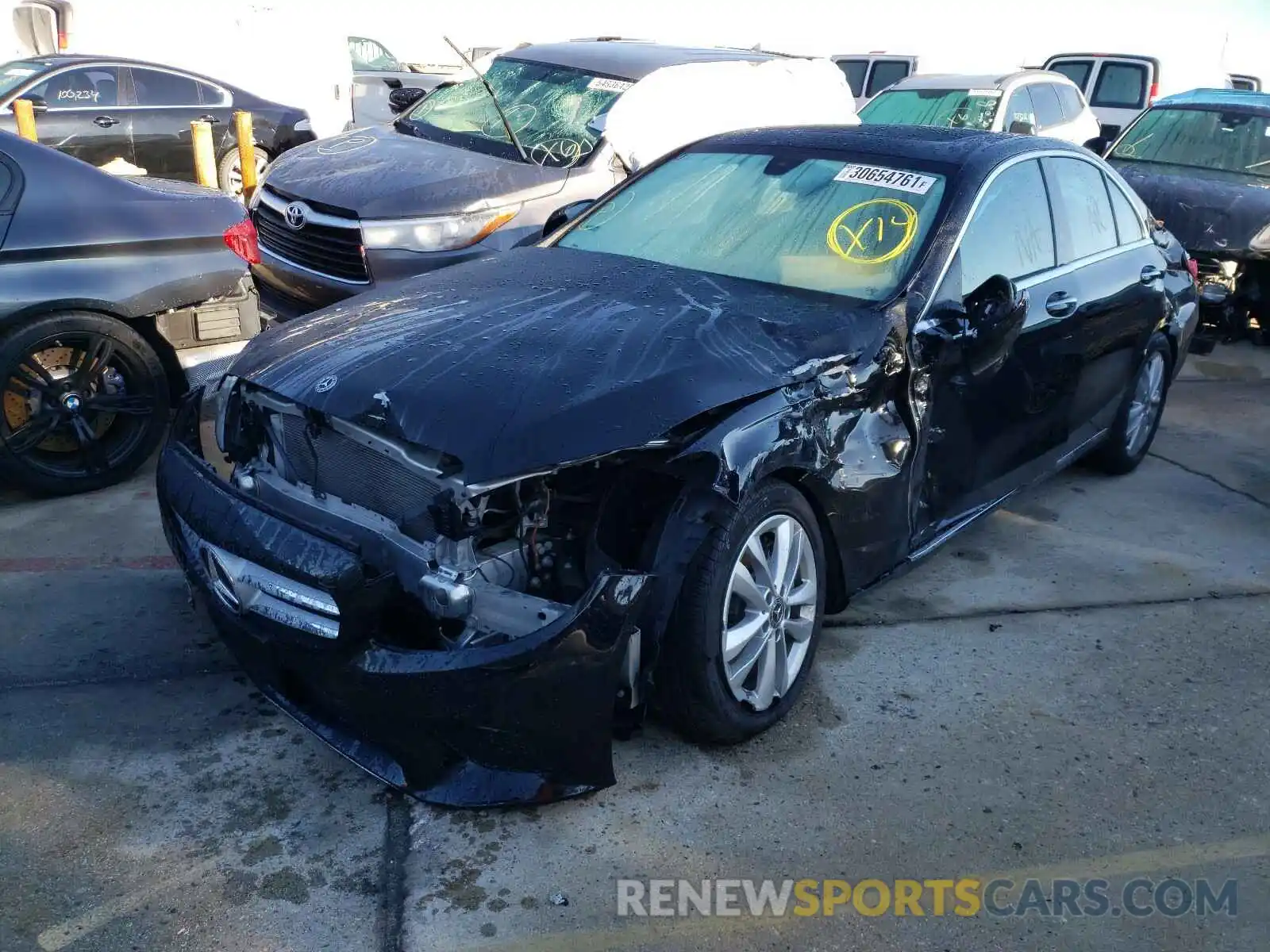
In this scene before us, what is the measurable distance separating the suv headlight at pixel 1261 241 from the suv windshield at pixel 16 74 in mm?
10318

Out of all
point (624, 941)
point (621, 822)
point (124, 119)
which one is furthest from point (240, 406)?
point (124, 119)

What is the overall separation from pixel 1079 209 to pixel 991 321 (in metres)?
1.37

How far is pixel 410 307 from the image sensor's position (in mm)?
3549

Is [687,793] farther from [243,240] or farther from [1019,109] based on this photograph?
[1019,109]

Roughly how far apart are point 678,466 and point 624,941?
44.7 inches

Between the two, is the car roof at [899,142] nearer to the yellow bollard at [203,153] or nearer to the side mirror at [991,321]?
the side mirror at [991,321]

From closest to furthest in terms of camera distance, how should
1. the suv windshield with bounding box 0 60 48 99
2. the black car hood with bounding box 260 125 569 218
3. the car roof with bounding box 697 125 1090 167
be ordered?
the car roof with bounding box 697 125 1090 167, the black car hood with bounding box 260 125 569 218, the suv windshield with bounding box 0 60 48 99

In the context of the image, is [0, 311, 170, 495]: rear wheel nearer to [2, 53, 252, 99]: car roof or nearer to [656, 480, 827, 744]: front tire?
[656, 480, 827, 744]: front tire

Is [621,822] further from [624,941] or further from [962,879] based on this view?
[962,879]

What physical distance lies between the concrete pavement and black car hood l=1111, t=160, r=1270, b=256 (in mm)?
4596

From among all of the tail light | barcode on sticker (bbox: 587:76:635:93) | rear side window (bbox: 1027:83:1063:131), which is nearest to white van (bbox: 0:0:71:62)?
barcode on sticker (bbox: 587:76:635:93)

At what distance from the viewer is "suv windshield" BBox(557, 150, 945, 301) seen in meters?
3.79

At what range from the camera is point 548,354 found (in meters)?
3.10

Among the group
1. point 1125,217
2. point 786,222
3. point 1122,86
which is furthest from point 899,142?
point 1122,86
